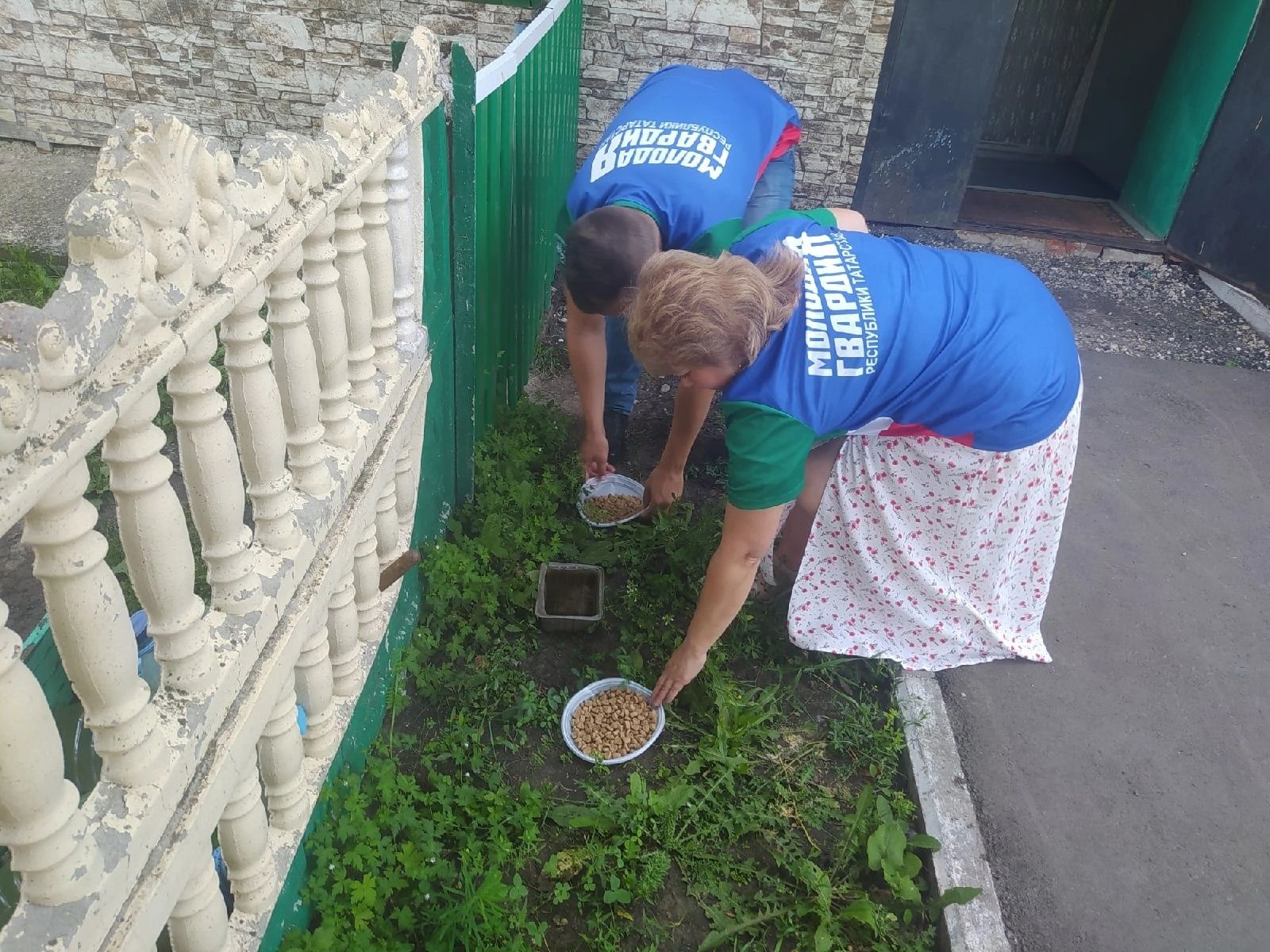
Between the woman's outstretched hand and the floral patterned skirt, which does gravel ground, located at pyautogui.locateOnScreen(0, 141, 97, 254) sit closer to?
the woman's outstretched hand

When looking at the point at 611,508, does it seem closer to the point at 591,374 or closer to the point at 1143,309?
the point at 591,374

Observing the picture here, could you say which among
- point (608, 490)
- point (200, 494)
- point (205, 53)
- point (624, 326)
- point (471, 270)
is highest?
point (200, 494)

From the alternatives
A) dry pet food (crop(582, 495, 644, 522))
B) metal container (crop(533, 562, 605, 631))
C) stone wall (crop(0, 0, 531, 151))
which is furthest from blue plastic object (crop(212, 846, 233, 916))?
stone wall (crop(0, 0, 531, 151))

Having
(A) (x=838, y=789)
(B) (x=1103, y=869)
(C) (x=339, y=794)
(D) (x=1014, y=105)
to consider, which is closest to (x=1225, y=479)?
(B) (x=1103, y=869)

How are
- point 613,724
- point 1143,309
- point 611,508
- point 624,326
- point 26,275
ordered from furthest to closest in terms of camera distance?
point 1143,309, point 26,275, point 624,326, point 611,508, point 613,724

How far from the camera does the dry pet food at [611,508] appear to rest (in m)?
3.65

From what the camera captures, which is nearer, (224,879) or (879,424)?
(224,879)

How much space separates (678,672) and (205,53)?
558cm

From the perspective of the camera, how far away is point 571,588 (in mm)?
3299

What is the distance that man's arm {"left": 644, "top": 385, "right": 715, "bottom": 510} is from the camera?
128 inches

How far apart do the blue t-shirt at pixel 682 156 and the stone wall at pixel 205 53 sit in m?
2.46

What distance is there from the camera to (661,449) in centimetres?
438

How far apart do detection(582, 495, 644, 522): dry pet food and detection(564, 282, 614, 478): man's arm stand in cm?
12

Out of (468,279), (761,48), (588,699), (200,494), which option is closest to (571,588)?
(588,699)
